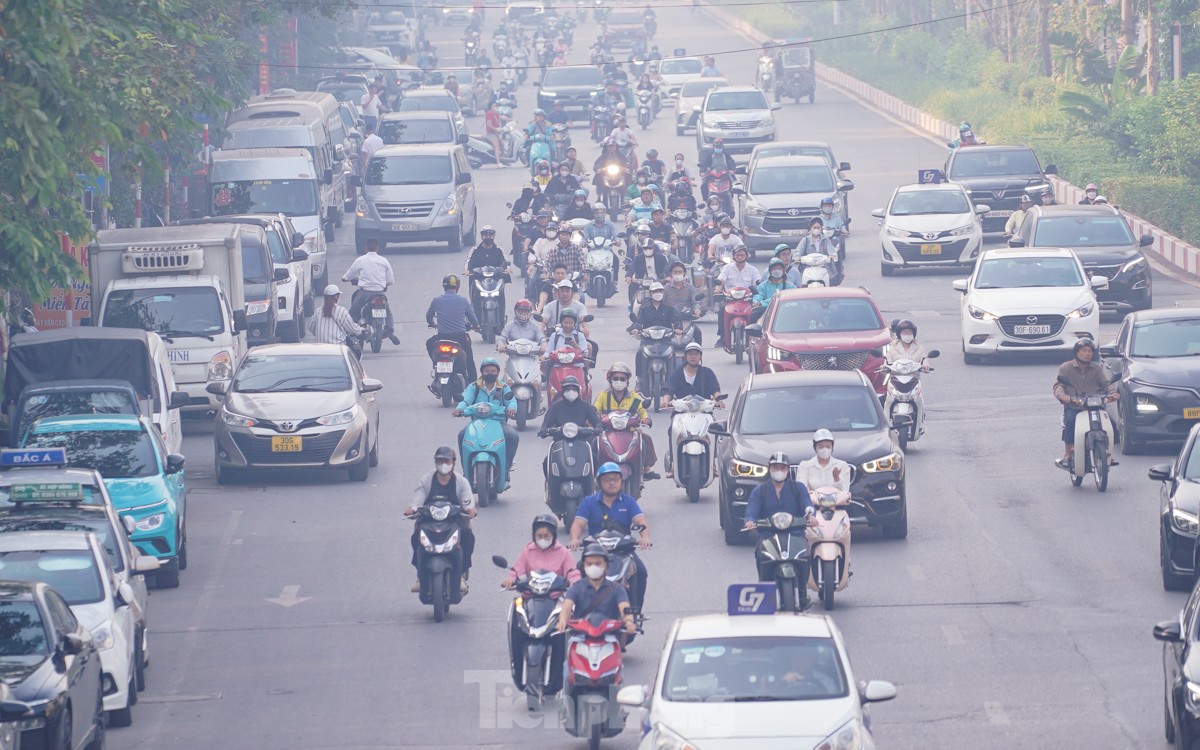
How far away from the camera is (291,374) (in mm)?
25781

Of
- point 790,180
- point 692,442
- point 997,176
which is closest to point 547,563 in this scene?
point 692,442

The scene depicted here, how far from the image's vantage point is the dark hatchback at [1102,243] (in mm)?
33438

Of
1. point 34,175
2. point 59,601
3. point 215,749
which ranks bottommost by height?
point 215,749

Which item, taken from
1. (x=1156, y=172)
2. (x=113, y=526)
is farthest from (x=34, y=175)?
(x=1156, y=172)

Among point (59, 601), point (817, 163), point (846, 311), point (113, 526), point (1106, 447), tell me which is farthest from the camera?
point (817, 163)

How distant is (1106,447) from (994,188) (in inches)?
840

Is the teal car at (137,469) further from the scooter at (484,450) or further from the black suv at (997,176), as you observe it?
the black suv at (997,176)

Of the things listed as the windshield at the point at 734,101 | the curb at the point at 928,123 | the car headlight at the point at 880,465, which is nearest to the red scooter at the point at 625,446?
the car headlight at the point at 880,465

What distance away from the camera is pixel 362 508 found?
23562mm

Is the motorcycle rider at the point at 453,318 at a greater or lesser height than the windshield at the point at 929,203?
lesser

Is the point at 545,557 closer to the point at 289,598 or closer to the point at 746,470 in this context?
the point at 289,598

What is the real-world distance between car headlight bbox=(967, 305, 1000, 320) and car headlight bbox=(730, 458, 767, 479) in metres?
10.4

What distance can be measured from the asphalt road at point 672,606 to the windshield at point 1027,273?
1969mm

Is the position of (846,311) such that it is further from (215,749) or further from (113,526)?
(215,749)
